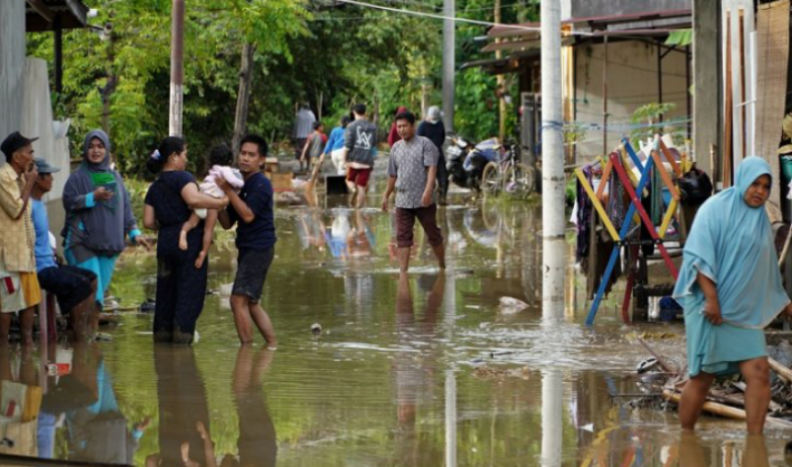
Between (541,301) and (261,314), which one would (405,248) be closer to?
(541,301)

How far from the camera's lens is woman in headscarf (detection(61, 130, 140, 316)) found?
11578 mm

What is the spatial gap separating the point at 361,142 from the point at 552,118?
12325 millimetres

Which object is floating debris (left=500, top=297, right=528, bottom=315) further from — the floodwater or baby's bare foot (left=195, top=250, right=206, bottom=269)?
baby's bare foot (left=195, top=250, right=206, bottom=269)

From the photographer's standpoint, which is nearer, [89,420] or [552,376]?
[89,420]

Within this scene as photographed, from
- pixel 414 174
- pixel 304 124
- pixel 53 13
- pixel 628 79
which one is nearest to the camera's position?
pixel 414 174

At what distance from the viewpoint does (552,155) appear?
13445 mm

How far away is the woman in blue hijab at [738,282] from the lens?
24.7ft

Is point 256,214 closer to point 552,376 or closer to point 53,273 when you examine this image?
point 53,273

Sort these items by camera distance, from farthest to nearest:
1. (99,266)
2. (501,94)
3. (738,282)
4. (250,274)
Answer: (501,94) → (99,266) → (250,274) → (738,282)

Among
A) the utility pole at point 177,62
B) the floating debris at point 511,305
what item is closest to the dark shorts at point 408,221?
the floating debris at point 511,305

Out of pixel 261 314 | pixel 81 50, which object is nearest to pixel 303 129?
pixel 81 50

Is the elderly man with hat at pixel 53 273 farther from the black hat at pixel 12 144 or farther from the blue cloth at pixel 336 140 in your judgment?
the blue cloth at pixel 336 140

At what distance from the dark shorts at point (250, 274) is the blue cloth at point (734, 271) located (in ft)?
14.2

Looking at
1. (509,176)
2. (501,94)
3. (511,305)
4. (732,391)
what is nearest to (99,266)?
(511,305)
